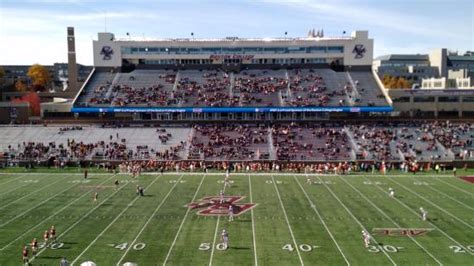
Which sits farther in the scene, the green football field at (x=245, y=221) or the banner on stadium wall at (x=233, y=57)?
the banner on stadium wall at (x=233, y=57)

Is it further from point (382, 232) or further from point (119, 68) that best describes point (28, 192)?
point (119, 68)

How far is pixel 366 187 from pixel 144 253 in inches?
795

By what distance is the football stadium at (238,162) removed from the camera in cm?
2311

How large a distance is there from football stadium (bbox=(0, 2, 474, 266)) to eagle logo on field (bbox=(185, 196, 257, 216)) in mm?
171

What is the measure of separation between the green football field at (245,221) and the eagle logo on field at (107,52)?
33898mm

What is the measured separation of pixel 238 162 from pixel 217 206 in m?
17.6

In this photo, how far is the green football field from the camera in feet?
70.6

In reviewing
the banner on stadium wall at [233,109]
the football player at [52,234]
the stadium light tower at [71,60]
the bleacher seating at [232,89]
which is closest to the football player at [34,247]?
the football player at [52,234]

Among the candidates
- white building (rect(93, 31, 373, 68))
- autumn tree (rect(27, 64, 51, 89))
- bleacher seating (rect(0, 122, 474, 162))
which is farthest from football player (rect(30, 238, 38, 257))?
autumn tree (rect(27, 64, 51, 89))

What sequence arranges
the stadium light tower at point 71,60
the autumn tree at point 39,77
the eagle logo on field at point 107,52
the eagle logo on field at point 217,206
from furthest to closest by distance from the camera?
the autumn tree at point 39,77, the stadium light tower at point 71,60, the eagle logo on field at point 107,52, the eagle logo on field at point 217,206

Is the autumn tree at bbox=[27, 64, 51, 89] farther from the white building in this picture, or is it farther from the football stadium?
the white building

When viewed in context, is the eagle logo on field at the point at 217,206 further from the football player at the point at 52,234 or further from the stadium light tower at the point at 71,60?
the stadium light tower at the point at 71,60

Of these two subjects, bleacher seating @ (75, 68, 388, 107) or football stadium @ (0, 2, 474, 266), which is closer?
football stadium @ (0, 2, 474, 266)

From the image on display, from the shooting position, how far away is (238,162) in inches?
1892
